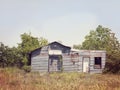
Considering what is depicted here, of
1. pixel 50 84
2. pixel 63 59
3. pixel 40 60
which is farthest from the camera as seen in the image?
pixel 63 59

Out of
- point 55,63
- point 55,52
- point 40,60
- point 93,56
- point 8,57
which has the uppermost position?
point 55,52

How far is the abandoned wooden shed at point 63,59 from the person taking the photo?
37406 millimetres

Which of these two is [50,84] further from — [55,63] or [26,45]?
[26,45]

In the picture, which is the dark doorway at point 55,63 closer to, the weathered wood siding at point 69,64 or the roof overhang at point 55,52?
the roof overhang at point 55,52

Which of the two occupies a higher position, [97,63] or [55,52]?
[55,52]

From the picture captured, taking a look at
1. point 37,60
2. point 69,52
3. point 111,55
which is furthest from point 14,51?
point 111,55

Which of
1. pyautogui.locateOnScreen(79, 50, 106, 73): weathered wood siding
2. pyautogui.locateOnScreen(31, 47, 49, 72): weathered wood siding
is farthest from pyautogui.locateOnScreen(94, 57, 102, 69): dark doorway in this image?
pyautogui.locateOnScreen(31, 47, 49, 72): weathered wood siding

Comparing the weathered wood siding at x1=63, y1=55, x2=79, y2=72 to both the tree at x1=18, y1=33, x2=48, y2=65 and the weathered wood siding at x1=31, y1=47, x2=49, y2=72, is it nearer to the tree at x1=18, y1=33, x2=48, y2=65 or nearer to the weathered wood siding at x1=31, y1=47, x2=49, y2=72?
the weathered wood siding at x1=31, y1=47, x2=49, y2=72

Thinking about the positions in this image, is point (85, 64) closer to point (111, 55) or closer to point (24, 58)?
point (111, 55)

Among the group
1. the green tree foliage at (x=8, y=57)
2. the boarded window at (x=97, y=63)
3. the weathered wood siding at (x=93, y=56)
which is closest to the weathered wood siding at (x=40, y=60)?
the weathered wood siding at (x=93, y=56)

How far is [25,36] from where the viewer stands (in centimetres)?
4488

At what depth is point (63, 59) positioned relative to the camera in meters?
37.5

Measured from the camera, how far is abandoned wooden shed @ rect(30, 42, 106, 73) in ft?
123

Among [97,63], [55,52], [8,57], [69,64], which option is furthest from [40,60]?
[97,63]
